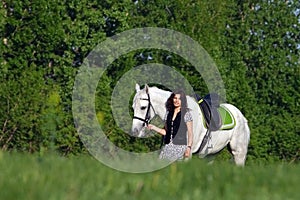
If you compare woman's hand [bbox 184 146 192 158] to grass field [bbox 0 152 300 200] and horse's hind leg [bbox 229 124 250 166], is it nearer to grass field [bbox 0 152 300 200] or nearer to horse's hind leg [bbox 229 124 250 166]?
horse's hind leg [bbox 229 124 250 166]

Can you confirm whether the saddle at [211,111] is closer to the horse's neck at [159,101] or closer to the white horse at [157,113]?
the white horse at [157,113]

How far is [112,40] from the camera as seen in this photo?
1289 inches

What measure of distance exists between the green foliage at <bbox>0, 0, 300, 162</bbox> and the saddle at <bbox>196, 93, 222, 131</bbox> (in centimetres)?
926

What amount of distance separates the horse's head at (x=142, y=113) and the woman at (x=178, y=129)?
0.96m

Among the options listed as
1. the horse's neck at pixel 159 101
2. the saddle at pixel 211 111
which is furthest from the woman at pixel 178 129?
the saddle at pixel 211 111

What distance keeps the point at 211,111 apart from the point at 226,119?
1.57 m

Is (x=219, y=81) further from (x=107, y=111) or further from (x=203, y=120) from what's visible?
(x=203, y=120)

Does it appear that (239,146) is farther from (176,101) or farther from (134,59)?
(134,59)

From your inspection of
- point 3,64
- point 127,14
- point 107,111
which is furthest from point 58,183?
point 127,14

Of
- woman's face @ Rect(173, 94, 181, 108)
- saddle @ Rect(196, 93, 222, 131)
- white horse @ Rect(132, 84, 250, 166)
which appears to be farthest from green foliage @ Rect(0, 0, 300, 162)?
woman's face @ Rect(173, 94, 181, 108)

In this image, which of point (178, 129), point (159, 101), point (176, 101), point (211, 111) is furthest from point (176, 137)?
point (211, 111)

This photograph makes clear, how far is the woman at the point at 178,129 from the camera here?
12.2 metres

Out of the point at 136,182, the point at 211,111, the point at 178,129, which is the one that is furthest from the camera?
the point at 211,111

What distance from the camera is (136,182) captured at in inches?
231
